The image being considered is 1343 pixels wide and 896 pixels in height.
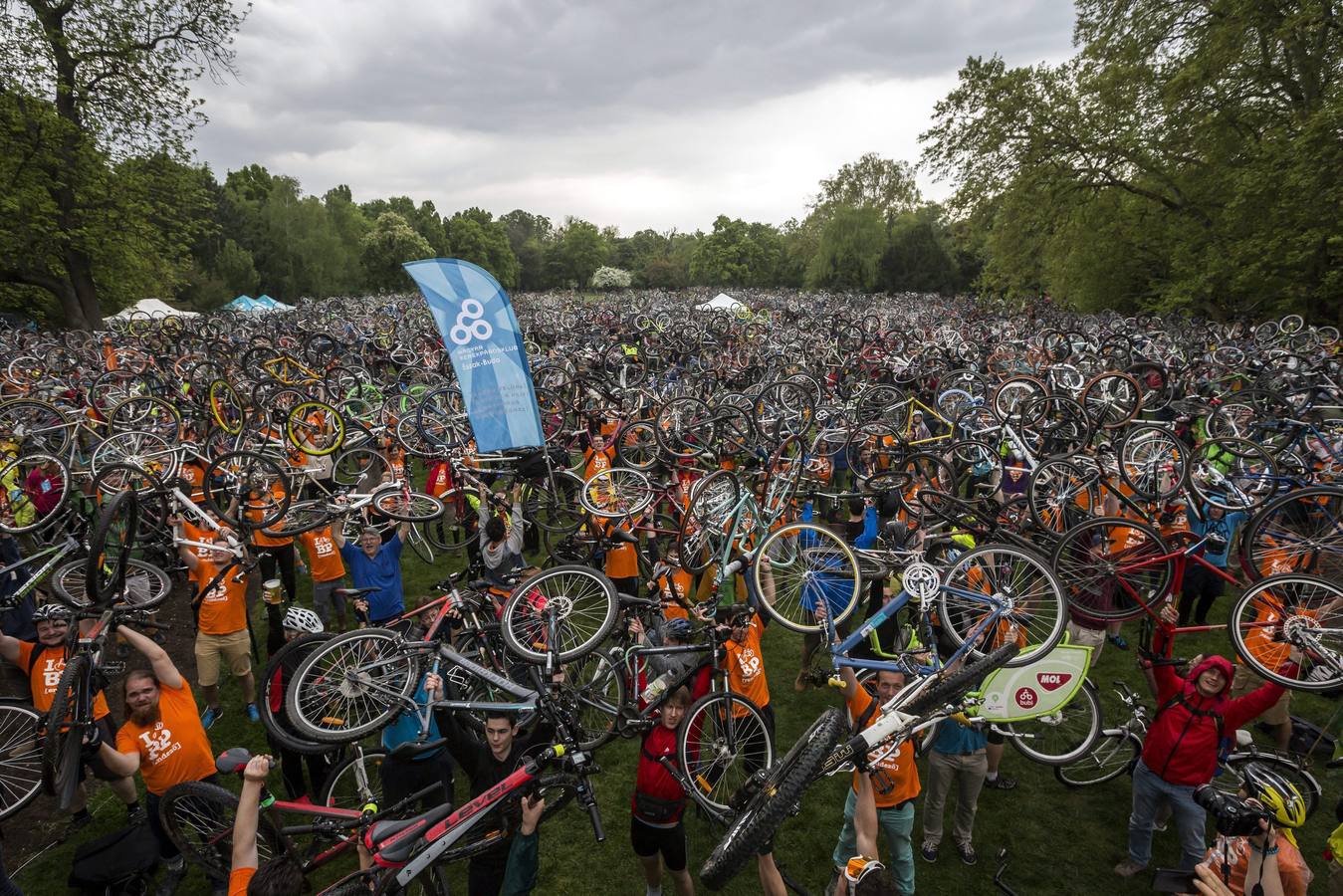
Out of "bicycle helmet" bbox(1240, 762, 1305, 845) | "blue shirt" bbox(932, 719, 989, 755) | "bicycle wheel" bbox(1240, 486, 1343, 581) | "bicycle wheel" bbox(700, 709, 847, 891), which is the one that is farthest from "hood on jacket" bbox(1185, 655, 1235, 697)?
"bicycle wheel" bbox(700, 709, 847, 891)

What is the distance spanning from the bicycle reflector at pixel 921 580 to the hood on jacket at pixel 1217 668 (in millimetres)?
1586

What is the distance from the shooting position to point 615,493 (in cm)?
751

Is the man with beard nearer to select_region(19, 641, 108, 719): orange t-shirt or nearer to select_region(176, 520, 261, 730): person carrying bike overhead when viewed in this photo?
select_region(19, 641, 108, 719): orange t-shirt

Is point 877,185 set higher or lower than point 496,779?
higher

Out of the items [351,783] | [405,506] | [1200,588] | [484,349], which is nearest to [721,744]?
[351,783]

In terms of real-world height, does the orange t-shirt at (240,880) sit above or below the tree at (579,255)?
below

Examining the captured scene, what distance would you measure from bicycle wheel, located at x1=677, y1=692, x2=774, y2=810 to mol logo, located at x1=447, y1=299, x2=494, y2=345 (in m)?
4.31

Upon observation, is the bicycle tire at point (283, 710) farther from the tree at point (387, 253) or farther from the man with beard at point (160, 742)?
the tree at point (387, 253)

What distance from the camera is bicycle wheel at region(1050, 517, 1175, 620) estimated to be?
4.62m

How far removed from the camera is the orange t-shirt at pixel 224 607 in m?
5.38

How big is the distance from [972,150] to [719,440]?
22.1 m

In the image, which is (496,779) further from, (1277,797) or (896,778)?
(1277,797)

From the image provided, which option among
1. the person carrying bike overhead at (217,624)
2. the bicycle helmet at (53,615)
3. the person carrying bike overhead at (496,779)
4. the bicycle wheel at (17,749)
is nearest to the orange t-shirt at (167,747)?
the bicycle wheel at (17,749)

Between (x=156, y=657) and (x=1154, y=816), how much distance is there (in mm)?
6964
